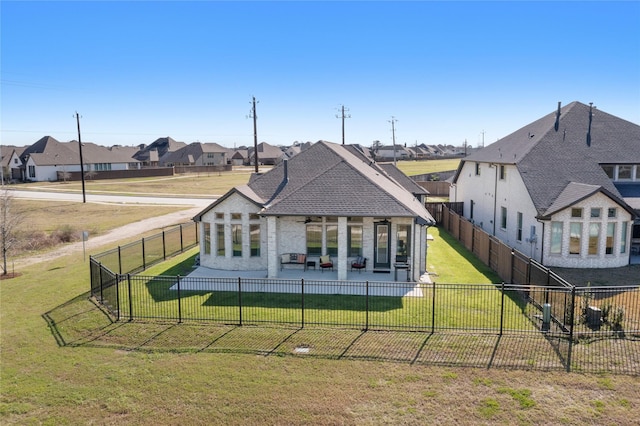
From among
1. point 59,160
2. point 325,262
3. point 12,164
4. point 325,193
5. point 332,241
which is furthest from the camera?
point 12,164

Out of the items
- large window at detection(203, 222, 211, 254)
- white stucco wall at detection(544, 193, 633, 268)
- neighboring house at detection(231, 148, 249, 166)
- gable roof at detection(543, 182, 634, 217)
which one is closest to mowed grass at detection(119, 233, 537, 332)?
large window at detection(203, 222, 211, 254)

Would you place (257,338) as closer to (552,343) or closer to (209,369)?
(209,369)

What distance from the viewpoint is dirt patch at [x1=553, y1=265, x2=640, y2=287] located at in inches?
787

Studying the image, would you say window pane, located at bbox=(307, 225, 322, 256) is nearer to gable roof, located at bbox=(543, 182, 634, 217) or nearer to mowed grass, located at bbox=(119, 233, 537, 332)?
mowed grass, located at bbox=(119, 233, 537, 332)

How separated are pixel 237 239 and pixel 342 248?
503 cm

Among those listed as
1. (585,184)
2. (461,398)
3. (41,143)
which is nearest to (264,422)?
(461,398)

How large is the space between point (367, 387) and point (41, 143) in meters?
94.2

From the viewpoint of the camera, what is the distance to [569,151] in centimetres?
2677

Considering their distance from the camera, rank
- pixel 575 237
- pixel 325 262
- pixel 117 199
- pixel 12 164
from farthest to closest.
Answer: pixel 12 164 < pixel 117 199 < pixel 575 237 < pixel 325 262

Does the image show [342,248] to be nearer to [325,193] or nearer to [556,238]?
[325,193]

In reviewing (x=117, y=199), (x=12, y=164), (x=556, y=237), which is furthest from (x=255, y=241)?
(x=12, y=164)

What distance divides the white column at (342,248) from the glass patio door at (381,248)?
1566mm

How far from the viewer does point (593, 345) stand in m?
12.9

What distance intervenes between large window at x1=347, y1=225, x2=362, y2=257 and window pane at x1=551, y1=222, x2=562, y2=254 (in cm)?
967
